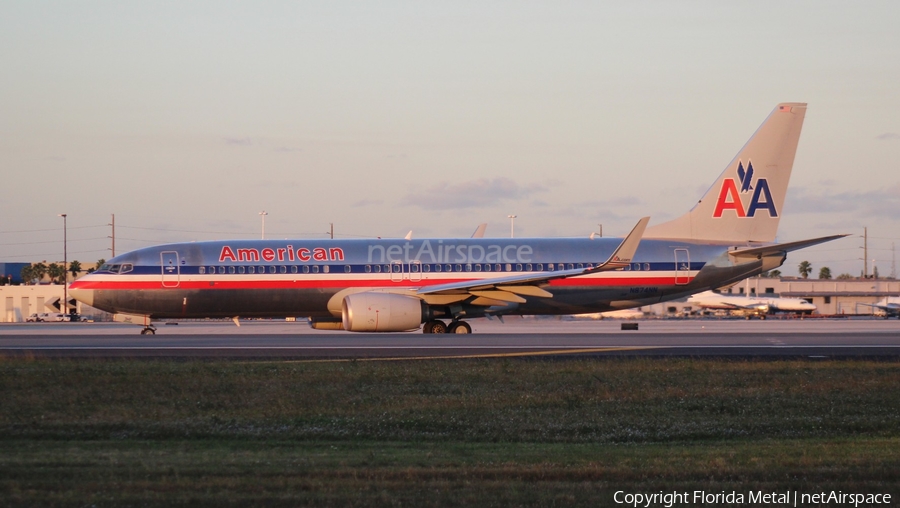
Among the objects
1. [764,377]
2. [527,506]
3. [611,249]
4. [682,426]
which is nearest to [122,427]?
[527,506]

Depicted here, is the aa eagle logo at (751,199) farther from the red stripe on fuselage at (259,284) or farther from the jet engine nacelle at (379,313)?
the jet engine nacelle at (379,313)

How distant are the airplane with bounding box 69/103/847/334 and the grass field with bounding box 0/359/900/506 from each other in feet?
41.1

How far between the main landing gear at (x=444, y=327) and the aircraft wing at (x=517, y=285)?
1.02 meters

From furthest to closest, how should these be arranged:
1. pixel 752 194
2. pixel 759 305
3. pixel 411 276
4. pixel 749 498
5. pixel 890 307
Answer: pixel 759 305, pixel 890 307, pixel 752 194, pixel 411 276, pixel 749 498

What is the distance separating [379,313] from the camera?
29219 millimetres

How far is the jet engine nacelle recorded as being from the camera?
29.1m

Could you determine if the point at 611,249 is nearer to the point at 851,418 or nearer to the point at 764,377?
the point at 764,377

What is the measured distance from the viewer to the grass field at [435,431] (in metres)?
8.20

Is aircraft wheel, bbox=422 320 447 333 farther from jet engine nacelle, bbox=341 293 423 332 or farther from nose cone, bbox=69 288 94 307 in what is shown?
nose cone, bbox=69 288 94 307

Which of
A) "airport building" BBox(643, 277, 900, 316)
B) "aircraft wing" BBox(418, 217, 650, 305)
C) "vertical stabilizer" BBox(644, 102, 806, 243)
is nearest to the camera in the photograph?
"aircraft wing" BBox(418, 217, 650, 305)

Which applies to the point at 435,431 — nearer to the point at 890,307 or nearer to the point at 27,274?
the point at 890,307

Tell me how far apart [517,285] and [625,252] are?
3.86 metres

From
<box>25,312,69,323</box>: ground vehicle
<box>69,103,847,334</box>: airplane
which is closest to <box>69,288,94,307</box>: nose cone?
<box>69,103,847,334</box>: airplane

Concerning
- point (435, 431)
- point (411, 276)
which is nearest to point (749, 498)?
point (435, 431)
